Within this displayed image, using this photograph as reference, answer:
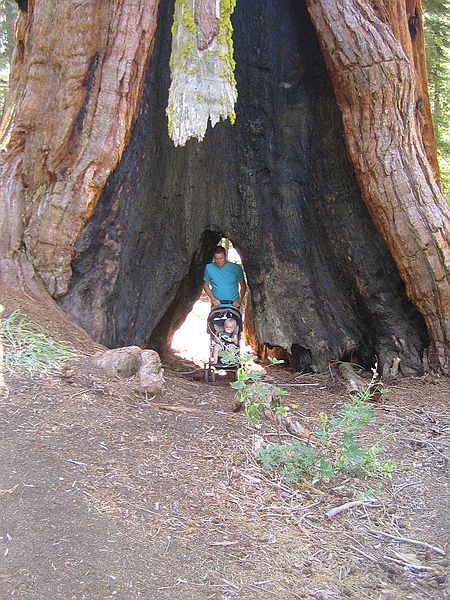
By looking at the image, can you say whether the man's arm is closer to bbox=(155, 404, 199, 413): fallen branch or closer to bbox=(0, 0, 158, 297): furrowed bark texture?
bbox=(0, 0, 158, 297): furrowed bark texture

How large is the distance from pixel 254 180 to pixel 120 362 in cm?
372

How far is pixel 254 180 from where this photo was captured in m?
7.89

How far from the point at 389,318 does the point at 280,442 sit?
315cm

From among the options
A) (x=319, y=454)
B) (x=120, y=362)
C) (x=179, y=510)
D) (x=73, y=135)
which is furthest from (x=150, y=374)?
(x=73, y=135)

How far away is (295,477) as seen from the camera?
12.8ft

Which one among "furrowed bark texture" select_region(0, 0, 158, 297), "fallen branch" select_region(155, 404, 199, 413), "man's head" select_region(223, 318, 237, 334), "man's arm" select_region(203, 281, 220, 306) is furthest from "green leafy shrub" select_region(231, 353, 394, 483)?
"man's arm" select_region(203, 281, 220, 306)

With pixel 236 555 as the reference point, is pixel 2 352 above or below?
above

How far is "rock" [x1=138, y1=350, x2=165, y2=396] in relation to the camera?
15.9ft

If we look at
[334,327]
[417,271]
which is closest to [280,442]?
[417,271]

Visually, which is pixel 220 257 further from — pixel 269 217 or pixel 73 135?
pixel 73 135

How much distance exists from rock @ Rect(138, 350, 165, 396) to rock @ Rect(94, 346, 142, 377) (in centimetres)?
6

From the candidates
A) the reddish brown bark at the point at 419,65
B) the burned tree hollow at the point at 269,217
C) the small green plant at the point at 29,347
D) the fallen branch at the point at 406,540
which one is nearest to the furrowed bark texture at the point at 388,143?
the burned tree hollow at the point at 269,217

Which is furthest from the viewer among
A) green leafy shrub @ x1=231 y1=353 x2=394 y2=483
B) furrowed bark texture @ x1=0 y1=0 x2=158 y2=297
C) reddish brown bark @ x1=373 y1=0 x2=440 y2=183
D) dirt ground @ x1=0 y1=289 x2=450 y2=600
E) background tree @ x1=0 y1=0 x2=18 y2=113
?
background tree @ x1=0 y1=0 x2=18 y2=113

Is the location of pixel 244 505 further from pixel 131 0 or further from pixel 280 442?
pixel 131 0
